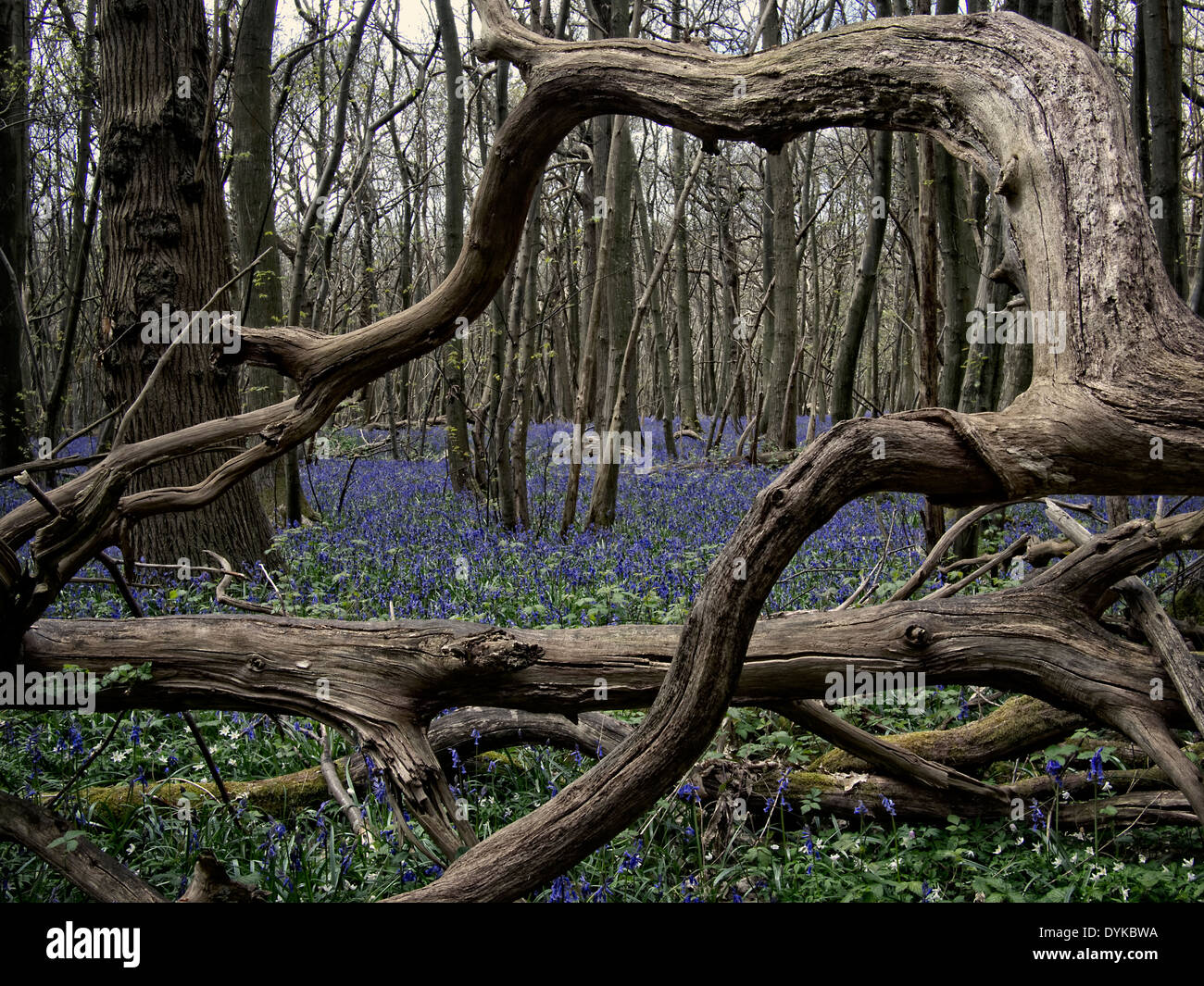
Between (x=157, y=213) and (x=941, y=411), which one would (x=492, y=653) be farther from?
(x=157, y=213)

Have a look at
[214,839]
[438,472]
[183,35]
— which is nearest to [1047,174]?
[214,839]

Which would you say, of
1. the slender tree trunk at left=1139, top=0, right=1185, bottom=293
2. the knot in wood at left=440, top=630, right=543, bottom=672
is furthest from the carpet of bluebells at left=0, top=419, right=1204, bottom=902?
the slender tree trunk at left=1139, top=0, right=1185, bottom=293

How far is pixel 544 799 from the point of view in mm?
3838

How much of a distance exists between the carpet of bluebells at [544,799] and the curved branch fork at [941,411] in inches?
37.3

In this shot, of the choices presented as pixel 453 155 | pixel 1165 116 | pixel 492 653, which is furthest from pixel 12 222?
pixel 1165 116

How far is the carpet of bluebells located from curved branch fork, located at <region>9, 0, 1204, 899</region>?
3.11 ft

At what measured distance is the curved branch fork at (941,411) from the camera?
2.14 meters

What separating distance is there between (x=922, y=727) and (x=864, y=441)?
2.85 m

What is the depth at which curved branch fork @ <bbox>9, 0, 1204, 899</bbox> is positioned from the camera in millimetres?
2137

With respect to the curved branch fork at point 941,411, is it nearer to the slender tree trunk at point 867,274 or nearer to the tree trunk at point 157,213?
the tree trunk at point 157,213

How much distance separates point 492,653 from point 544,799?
1.20 m

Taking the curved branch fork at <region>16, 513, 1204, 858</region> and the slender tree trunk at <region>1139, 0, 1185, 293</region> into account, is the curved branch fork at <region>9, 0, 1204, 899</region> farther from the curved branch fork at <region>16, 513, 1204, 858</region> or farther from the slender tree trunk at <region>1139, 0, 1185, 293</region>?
the slender tree trunk at <region>1139, 0, 1185, 293</region>

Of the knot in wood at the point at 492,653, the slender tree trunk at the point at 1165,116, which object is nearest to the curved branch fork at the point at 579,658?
the knot in wood at the point at 492,653
